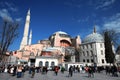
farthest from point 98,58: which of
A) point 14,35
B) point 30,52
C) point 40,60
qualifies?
point 14,35

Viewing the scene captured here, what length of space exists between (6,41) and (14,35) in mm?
1750

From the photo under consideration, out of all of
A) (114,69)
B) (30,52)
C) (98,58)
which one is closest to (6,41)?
(114,69)

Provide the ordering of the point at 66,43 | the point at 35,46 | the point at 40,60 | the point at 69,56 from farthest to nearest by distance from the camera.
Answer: the point at 66,43 < the point at 35,46 < the point at 69,56 < the point at 40,60

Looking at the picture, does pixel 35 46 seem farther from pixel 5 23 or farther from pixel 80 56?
pixel 5 23

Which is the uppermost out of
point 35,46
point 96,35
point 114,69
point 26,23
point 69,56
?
point 26,23

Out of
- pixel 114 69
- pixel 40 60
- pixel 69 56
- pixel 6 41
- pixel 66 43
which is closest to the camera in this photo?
pixel 114 69

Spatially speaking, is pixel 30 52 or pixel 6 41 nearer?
pixel 6 41

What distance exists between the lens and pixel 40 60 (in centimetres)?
3703

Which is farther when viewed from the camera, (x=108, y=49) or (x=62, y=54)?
(x=62, y=54)

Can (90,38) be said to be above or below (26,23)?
below

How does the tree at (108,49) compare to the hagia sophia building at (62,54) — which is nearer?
the tree at (108,49)

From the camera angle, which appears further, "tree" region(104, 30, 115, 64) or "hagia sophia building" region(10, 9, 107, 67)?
"hagia sophia building" region(10, 9, 107, 67)

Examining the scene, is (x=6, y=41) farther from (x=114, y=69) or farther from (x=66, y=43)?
(x=66, y=43)

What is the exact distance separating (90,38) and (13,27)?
3301 cm
